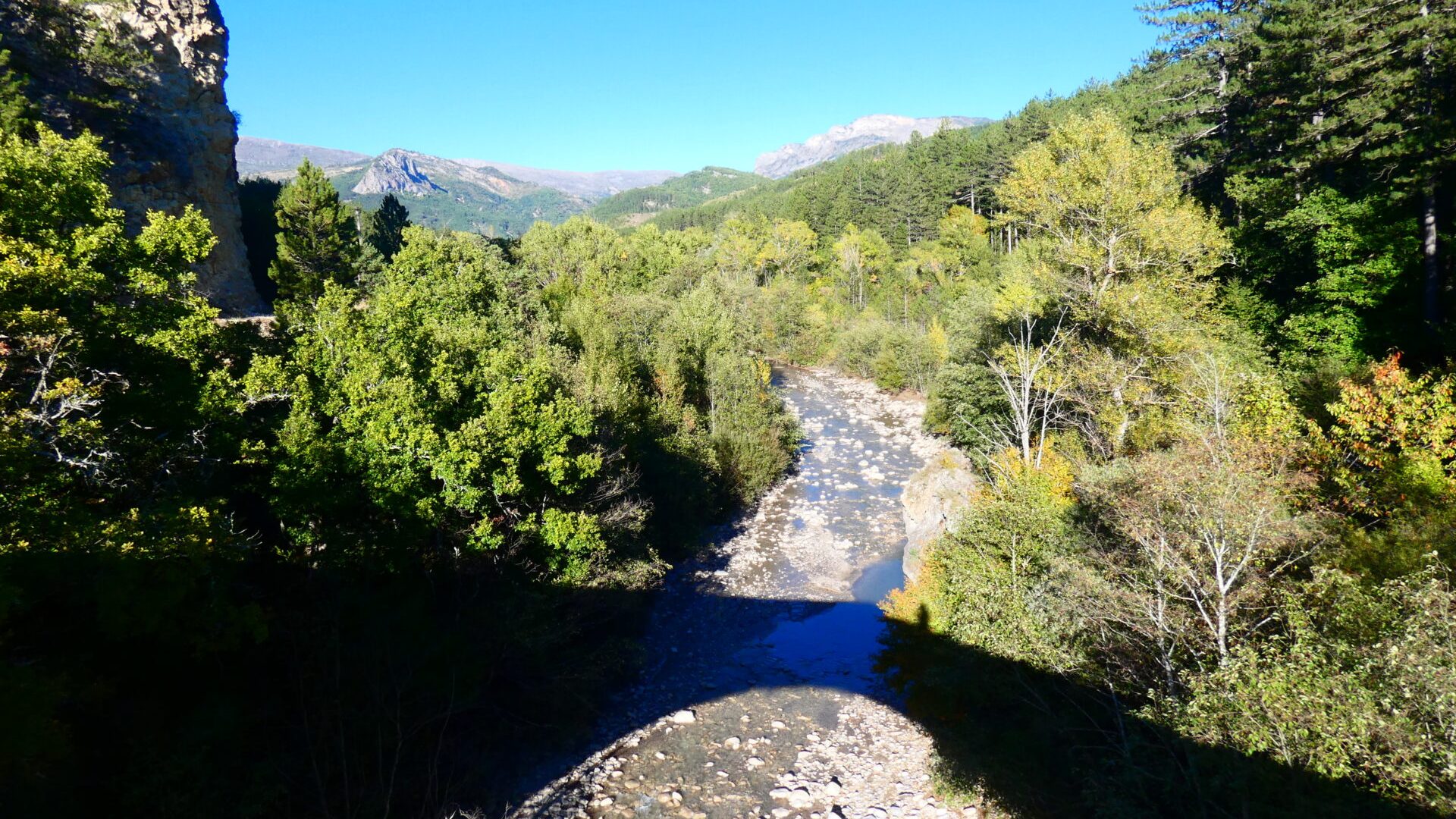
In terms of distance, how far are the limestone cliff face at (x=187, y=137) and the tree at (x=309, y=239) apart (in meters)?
2.51

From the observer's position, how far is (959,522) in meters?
18.1

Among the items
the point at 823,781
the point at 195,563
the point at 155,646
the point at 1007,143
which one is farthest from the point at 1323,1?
the point at 1007,143

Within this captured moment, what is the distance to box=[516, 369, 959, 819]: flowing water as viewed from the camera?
48.1ft

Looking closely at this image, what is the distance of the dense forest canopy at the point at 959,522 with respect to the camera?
934 cm

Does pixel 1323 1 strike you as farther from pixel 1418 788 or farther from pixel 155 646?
pixel 155 646

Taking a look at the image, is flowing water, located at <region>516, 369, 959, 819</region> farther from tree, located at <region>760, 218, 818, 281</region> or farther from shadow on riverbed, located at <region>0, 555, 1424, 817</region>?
tree, located at <region>760, 218, 818, 281</region>

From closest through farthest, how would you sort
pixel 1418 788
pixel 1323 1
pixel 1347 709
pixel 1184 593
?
pixel 1418 788
pixel 1347 709
pixel 1184 593
pixel 1323 1

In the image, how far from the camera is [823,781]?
15.1 meters

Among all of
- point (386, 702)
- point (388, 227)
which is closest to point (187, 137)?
point (388, 227)

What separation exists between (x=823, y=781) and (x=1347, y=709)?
34.6 ft

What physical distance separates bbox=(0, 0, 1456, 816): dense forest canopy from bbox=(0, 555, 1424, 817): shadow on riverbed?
0.28 ft

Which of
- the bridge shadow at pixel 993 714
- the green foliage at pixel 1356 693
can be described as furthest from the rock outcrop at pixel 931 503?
the green foliage at pixel 1356 693

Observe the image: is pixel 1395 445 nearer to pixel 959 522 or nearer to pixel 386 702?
pixel 959 522

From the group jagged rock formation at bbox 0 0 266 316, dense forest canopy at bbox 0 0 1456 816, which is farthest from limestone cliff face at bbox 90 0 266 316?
dense forest canopy at bbox 0 0 1456 816
